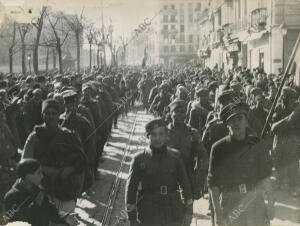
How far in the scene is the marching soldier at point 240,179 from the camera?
462 cm

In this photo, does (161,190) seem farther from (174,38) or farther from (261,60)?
(174,38)

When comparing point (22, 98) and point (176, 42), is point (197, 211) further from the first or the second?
point (176, 42)

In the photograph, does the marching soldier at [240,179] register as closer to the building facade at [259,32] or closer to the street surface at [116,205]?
the street surface at [116,205]

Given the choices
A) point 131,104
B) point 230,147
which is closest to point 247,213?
point 230,147

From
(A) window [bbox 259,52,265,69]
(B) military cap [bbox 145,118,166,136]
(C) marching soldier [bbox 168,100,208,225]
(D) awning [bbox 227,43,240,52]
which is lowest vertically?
(C) marching soldier [bbox 168,100,208,225]

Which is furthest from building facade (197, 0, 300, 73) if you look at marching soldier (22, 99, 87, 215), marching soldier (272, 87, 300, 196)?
marching soldier (22, 99, 87, 215)

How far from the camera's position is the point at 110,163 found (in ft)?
41.1

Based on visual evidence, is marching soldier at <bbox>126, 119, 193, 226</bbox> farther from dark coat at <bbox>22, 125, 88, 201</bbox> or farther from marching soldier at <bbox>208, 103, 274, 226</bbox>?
dark coat at <bbox>22, 125, 88, 201</bbox>

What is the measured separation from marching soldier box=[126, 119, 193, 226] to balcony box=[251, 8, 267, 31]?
23.6 meters

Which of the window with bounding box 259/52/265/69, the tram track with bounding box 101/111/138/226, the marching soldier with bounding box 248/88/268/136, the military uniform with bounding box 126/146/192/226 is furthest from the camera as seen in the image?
the window with bounding box 259/52/265/69

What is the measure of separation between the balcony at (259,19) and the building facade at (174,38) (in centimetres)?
5676

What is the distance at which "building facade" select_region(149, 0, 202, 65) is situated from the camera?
88.2 meters

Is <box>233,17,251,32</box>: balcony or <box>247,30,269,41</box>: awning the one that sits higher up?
<box>233,17,251,32</box>: balcony

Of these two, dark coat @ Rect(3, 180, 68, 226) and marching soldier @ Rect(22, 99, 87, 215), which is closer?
dark coat @ Rect(3, 180, 68, 226)
